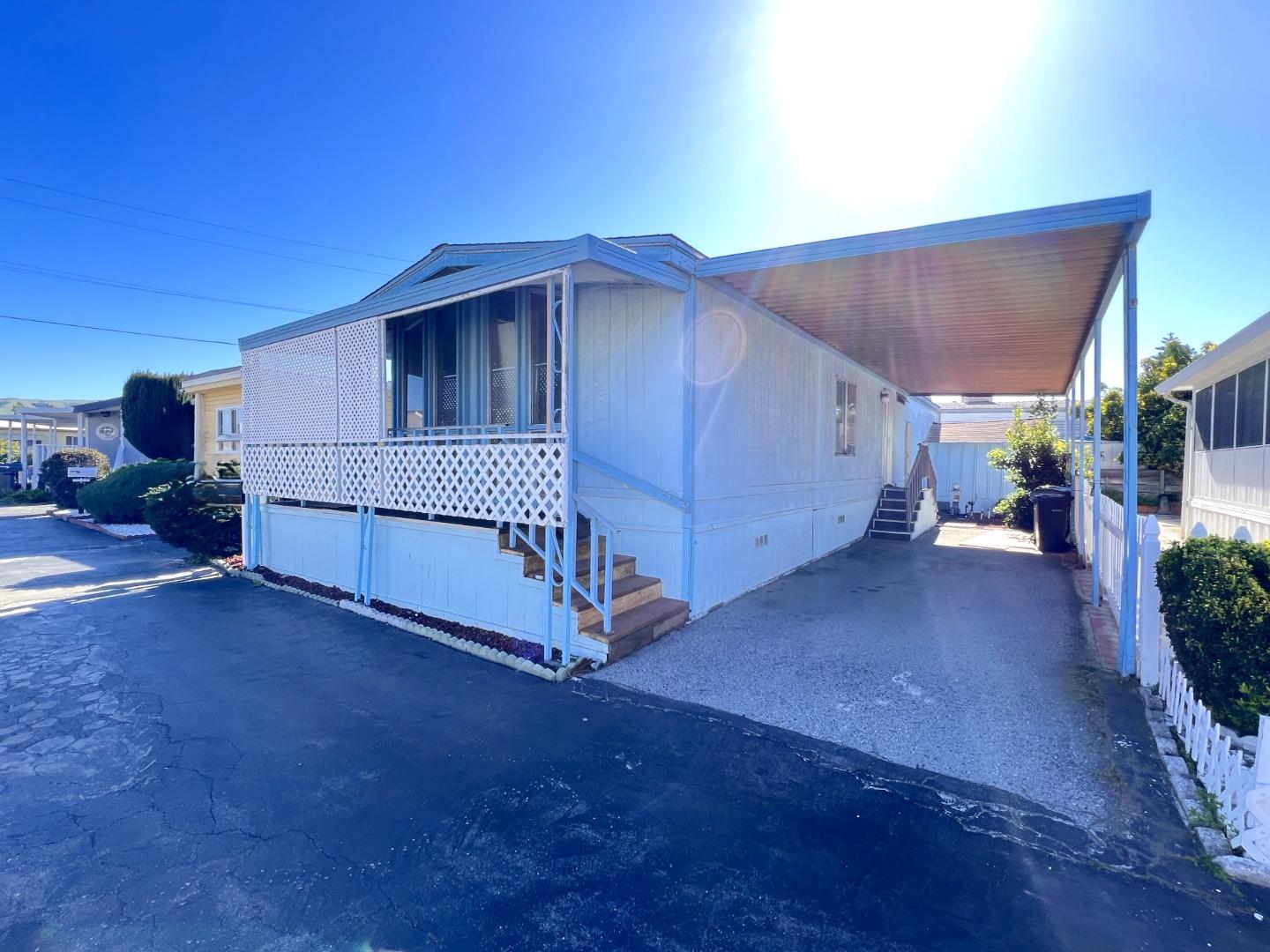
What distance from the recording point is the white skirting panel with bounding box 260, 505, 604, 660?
553cm

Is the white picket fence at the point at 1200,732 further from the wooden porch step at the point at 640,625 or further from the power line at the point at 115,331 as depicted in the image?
the power line at the point at 115,331

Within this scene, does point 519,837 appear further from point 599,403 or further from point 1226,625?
point 599,403

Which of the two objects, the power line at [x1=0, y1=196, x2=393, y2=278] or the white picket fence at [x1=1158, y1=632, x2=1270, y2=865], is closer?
the white picket fence at [x1=1158, y1=632, x2=1270, y2=865]

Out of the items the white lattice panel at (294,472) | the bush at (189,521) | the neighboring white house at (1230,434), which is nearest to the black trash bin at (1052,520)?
the neighboring white house at (1230,434)

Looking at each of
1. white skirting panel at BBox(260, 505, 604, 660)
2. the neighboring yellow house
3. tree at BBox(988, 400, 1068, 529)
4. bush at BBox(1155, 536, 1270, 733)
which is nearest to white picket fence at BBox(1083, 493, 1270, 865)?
bush at BBox(1155, 536, 1270, 733)

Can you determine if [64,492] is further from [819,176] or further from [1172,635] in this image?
[1172,635]

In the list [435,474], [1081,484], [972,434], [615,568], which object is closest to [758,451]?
[615,568]

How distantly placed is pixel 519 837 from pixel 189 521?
9.77 m

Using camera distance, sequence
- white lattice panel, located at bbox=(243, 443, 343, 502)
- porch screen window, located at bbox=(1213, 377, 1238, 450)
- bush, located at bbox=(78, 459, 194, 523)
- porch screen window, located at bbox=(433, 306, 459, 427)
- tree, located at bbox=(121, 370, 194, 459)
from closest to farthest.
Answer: white lattice panel, located at bbox=(243, 443, 343, 502) → porch screen window, located at bbox=(433, 306, 459, 427) → porch screen window, located at bbox=(1213, 377, 1238, 450) → bush, located at bbox=(78, 459, 194, 523) → tree, located at bbox=(121, 370, 194, 459)

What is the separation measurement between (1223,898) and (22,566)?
13731 millimetres

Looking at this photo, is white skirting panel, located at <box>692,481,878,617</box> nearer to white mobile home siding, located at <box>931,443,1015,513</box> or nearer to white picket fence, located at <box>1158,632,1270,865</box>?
white picket fence, located at <box>1158,632,1270,865</box>

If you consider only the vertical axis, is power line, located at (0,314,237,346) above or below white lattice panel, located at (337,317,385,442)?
above

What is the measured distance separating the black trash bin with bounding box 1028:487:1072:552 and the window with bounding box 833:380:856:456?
11.1ft

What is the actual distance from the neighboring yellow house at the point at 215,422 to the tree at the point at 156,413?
243 cm
